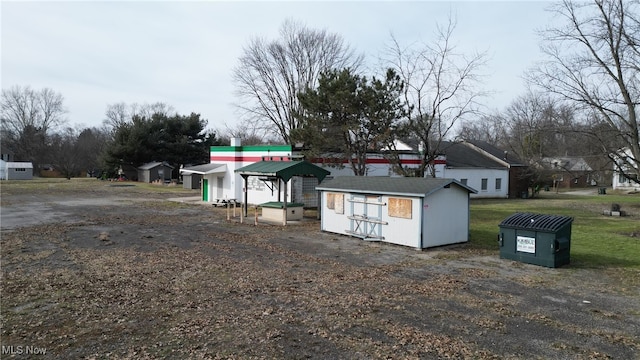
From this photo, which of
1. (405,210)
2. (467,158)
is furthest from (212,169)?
(467,158)

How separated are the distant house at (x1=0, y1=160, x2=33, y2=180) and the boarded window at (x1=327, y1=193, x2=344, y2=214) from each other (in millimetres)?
63985

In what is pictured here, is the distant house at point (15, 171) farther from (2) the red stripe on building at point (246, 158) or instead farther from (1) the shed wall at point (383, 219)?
(1) the shed wall at point (383, 219)

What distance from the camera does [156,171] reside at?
56.6 m

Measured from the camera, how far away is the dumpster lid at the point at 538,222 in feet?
38.0

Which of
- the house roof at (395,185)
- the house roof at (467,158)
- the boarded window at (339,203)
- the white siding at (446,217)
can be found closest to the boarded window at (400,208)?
the house roof at (395,185)

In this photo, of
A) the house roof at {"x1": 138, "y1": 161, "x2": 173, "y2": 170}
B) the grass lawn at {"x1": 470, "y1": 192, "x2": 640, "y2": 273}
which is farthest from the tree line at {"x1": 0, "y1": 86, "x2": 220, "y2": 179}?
the grass lawn at {"x1": 470, "y1": 192, "x2": 640, "y2": 273}

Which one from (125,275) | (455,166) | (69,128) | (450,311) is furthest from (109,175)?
(450,311)

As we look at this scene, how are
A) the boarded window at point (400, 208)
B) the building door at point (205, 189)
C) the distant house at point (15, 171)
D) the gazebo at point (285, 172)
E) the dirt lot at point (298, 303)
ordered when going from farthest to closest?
1. the distant house at point (15, 171)
2. the building door at point (205, 189)
3. the gazebo at point (285, 172)
4. the boarded window at point (400, 208)
5. the dirt lot at point (298, 303)

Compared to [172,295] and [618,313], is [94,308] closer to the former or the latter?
[172,295]

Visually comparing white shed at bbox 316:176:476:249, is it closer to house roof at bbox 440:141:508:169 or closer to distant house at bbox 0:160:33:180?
house roof at bbox 440:141:508:169

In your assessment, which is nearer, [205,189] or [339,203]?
[339,203]

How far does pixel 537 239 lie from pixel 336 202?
7.46 metres

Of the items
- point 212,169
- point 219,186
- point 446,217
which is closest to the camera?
point 446,217

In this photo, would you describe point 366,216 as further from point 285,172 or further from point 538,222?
point 285,172
